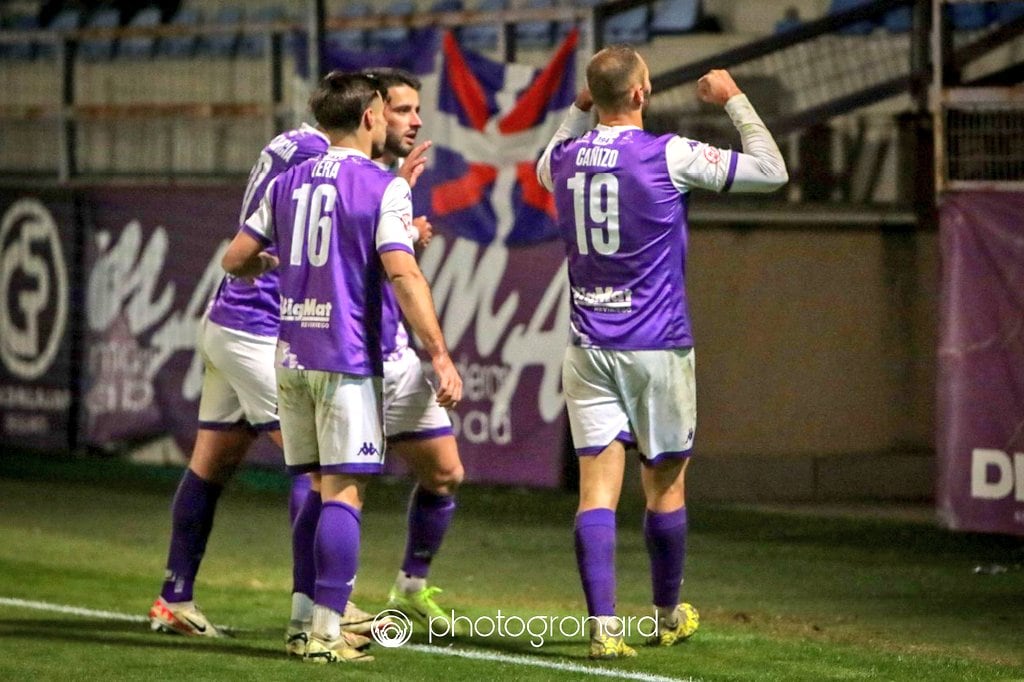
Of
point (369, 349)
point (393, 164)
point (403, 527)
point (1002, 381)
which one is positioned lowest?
point (403, 527)

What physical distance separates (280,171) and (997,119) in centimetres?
415

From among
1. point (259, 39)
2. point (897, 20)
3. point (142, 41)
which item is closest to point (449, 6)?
point (259, 39)

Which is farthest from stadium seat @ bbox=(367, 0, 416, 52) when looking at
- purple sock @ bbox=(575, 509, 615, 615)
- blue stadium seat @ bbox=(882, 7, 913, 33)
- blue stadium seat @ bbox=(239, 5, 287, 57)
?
purple sock @ bbox=(575, 509, 615, 615)

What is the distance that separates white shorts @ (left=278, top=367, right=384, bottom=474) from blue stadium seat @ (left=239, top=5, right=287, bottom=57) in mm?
6796

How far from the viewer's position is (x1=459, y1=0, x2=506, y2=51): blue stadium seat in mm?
12398

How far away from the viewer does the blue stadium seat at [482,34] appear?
12398 millimetres

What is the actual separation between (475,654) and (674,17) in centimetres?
858

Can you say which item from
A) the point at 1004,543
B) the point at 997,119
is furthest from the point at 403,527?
the point at 997,119

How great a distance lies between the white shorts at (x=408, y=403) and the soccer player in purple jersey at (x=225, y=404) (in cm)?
47

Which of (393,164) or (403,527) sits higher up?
(393,164)

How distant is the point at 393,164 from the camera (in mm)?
7590

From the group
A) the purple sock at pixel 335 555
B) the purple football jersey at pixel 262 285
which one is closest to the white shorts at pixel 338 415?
the purple sock at pixel 335 555

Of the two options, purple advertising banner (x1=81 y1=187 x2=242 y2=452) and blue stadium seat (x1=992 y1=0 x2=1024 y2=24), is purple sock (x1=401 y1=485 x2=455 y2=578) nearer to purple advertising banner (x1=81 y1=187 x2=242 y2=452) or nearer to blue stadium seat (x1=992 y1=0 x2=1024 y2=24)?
purple advertising banner (x1=81 y1=187 x2=242 y2=452)

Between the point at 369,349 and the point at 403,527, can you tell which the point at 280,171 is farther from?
the point at 403,527
